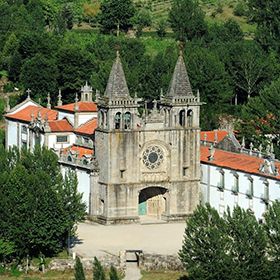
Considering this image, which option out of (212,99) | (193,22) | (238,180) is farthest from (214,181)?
(193,22)

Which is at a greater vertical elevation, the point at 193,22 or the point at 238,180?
the point at 193,22

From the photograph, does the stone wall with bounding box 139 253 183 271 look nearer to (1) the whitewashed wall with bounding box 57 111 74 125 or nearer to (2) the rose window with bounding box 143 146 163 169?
(2) the rose window with bounding box 143 146 163 169

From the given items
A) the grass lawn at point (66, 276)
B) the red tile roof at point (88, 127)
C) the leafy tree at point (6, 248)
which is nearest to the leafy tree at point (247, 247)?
the grass lawn at point (66, 276)

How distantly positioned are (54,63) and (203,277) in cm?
6200

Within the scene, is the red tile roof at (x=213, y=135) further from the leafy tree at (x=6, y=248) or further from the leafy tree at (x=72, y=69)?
the leafy tree at (x=72, y=69)

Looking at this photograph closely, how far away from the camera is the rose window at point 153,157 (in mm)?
120875

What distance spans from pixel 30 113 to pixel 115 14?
54159 mm

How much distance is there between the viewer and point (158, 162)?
121312mm

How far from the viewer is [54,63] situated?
515 feet

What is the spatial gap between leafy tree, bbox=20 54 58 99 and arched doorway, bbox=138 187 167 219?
113 ft

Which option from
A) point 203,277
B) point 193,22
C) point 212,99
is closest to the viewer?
point 203,277

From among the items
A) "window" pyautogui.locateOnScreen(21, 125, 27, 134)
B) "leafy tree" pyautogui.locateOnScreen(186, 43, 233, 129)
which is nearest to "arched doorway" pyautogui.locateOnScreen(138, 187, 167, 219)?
"window" pyautogui.locateOnScreen(21, 125, 27, 134)

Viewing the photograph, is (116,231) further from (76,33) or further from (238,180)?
(76,33)

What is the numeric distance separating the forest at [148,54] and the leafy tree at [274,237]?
27.7 meters
